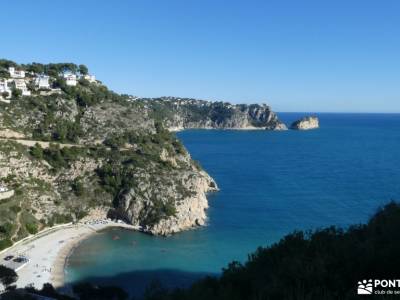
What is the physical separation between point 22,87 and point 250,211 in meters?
34.5

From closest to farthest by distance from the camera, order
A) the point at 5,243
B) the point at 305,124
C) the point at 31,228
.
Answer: the point at 5,243, the point at 31,228, the point at 305,124

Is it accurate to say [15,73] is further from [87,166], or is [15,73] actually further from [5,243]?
[5,243]

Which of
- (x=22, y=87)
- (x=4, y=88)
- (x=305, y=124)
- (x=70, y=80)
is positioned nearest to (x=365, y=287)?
(x=4, y=88)

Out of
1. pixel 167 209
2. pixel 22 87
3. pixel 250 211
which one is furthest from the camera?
pixel 22 87

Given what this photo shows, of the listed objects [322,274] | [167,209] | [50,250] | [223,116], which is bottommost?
[50,250]

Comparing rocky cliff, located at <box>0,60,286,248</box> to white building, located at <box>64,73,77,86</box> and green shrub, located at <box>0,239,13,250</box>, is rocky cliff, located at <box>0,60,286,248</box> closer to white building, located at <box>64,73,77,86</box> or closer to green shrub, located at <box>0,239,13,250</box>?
green shrub, located at <box>0,239,13,250</box>

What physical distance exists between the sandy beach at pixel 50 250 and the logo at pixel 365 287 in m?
25.8

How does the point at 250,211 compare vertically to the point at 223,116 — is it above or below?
below

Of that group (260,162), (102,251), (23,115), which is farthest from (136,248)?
(260,162)

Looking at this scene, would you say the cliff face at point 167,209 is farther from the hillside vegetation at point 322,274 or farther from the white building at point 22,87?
the hillside vegetation at point 322,274

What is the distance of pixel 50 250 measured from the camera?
3609cm

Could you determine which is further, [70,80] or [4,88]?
[70,80]

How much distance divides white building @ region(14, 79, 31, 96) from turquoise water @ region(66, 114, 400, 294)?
25876 millimetres

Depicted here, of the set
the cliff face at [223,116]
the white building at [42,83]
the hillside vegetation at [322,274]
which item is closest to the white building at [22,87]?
the white building at [42,83]
